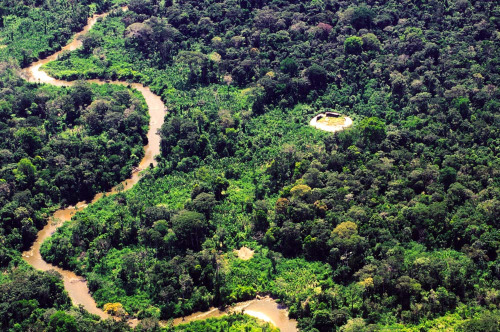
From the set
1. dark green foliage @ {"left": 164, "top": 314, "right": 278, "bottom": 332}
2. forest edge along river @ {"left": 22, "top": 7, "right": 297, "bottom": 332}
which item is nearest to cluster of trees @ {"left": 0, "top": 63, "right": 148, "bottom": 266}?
forest edge along river @ {"left": 22, "top": 7, "right": 297, "bottom": 332}

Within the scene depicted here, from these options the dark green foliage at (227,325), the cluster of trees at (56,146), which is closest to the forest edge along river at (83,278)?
the cluster of trees at (56,146)

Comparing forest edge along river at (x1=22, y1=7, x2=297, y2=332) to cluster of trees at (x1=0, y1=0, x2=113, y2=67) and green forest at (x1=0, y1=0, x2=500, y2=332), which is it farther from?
cluster of trees at (x1=0, y1=0, x2=113, y2=67)

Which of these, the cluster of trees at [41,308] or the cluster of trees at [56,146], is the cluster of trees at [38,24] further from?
the cluster of trees at [41,308]

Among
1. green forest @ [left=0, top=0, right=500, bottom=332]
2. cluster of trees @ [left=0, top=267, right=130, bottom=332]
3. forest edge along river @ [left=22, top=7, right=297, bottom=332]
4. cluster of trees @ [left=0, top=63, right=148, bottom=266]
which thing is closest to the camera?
cluster of trees @ [left=0, top=267, right=130, bottom=332]

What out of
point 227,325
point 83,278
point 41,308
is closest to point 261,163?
point 83,278

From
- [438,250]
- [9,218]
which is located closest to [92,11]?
[9,218]

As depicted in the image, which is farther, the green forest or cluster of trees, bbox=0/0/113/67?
cluster of trees, bbox=0/0/113/67
